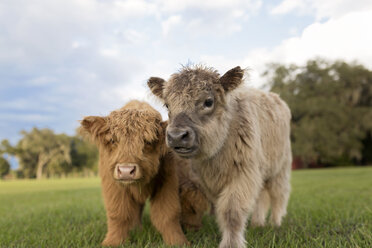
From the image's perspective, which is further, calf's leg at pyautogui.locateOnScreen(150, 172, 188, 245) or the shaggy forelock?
calf's leg at pyautogui.locateOnScreen(150, 172, 188, 245)

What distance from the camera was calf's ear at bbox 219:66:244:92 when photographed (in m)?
3.95

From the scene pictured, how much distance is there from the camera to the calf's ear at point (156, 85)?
4355mm

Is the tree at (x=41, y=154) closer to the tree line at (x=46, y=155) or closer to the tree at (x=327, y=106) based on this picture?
the tree line at (x=46, y=155)

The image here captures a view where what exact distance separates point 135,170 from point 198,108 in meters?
1.10

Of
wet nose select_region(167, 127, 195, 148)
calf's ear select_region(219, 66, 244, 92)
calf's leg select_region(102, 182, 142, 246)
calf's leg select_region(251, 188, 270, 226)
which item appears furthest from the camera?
calf's leg select_region(251, 188, 270, 226)

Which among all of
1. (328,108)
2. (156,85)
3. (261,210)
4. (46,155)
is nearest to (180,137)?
(156,85)

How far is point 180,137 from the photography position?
3.34m

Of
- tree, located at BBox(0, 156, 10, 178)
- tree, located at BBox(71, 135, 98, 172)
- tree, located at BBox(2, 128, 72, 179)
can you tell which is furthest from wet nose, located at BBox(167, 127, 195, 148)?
tree, located at BBox(0, 156, 10, 178)

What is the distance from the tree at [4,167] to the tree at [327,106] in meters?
59.6

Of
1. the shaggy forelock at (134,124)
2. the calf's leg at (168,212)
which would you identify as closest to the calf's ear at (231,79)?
the shaggy forelock at (134,124)

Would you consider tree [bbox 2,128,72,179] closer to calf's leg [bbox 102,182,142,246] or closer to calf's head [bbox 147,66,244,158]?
calf's leg [bbox 102,182,142,246]

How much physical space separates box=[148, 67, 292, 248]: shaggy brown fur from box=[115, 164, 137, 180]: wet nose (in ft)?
2.06

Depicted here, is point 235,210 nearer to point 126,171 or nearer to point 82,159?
point 126,171

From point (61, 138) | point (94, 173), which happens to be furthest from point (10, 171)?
point (94, 173)
